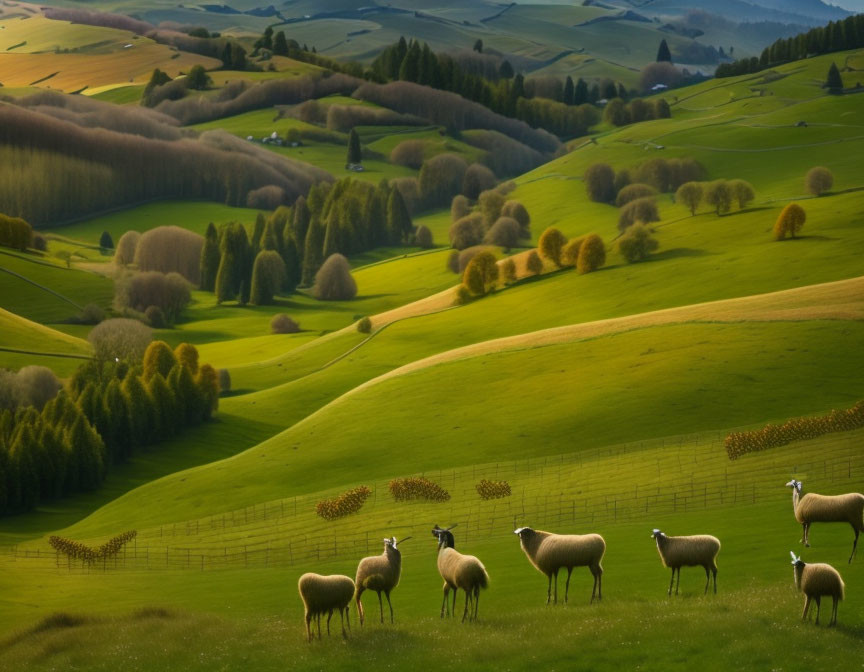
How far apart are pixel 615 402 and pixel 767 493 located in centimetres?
3147

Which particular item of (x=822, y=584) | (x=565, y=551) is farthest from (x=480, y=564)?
(x=822, y=584)

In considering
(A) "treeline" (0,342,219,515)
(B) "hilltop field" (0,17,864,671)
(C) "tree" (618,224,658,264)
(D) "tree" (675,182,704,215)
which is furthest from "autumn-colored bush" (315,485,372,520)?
(D) "tree" (675,182,704,215)

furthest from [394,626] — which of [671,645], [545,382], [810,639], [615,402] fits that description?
[545,382]

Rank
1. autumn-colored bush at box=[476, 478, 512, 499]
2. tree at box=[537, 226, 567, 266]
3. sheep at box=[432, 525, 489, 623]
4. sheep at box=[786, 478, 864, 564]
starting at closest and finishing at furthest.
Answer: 1. sheep at box=[432, 525, 489, 623]
2. sheep at box=[786, 478, 864, 564]
3. autumn-colored bush at box=[476, 478, 512, 499]
4. tree at box=[537, 226, 567, 266]

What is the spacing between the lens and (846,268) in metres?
132

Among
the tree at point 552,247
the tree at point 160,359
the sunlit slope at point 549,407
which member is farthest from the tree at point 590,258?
the tree at point 160,359

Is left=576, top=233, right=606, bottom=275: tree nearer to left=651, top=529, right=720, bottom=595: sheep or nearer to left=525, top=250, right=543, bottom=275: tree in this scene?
left=525, top=250, right=543, bottom=275: tree

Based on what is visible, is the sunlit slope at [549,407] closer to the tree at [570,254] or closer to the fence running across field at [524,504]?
the fence running across field at [524,504]

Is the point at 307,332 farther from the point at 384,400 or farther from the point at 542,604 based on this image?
the point at 542,604

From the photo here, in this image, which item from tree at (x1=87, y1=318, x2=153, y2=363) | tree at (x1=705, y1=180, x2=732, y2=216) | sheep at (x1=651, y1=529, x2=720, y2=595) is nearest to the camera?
sheep at (x1=651, y1=529, x2=720, y2=595)

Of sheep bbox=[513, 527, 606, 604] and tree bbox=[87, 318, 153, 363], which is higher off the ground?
sheep bbox=[513, 527, 606, 604]

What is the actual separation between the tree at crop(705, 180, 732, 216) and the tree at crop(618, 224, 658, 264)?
73.6 ft

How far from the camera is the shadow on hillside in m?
158

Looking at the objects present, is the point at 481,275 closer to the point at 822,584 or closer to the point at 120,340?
the point at 120,340
